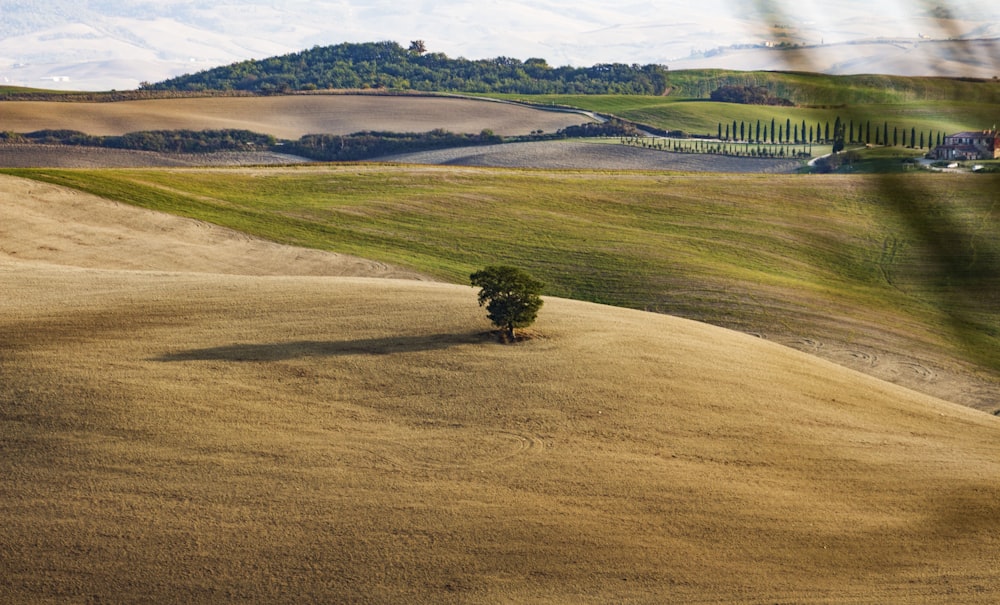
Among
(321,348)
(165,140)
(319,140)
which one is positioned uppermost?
(319,140)

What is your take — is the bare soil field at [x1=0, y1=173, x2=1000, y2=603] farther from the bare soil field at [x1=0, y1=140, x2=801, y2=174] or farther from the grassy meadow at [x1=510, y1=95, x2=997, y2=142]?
the bare soil field at [x1=0, y1=140, x2=801, y2=174]

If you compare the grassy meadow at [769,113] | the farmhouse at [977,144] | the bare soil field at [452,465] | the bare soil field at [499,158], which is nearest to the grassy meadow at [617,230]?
the grassy meadow at [769,113]

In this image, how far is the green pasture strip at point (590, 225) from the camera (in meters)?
Result: 51.0

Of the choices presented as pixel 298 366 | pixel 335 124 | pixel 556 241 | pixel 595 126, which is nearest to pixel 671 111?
pixel 595 126

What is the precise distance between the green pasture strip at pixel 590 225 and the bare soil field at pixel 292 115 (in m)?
76.9

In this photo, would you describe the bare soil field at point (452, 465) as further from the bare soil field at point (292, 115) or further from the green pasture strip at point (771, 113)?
the bare soil field at point (292, 115)

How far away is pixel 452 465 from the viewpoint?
20766mm

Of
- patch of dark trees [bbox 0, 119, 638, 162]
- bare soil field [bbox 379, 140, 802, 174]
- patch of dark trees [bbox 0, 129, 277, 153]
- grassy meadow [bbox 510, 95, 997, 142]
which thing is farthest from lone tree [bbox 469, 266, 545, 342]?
patch of dark trees [bbox 0, 129, 277, 153]

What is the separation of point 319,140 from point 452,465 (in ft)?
456

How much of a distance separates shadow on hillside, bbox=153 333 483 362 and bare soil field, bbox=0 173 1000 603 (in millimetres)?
101

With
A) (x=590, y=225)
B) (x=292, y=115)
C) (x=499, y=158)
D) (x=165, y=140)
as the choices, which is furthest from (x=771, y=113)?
(x=590, y=225)

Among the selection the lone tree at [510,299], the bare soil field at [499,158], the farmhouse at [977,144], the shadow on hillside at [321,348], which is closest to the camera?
the farmhouse at [977,144]

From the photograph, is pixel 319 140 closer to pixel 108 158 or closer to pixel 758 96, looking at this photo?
pixel 108 158

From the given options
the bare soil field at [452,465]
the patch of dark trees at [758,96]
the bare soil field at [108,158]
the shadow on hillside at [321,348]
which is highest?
the patch of dark trees at [758,96]
